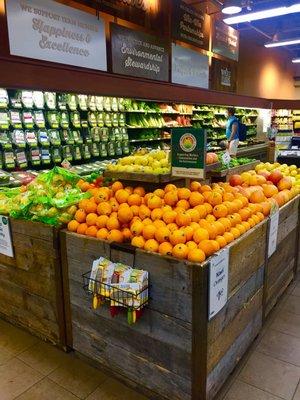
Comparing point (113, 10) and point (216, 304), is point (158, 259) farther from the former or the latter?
point (113, 10)

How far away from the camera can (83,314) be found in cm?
220

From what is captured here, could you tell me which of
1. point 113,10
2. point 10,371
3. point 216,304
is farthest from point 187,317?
point 113,10

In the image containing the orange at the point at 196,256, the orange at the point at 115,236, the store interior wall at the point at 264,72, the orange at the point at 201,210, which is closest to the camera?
the orange at the point at 196,256

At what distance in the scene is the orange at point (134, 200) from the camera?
2201 millimetres

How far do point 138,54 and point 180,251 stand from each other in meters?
4.42

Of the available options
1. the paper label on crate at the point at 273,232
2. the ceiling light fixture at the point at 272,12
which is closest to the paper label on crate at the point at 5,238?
the paper label on crate at the point at 273,232

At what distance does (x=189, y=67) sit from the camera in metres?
6.71

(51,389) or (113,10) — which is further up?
(113,10)

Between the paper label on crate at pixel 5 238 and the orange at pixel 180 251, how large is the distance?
140 cm

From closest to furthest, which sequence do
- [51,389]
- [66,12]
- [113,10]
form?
[51,389]
[66,12]
[113,10]

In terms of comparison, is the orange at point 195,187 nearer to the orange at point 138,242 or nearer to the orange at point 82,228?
the orange at point 138,242


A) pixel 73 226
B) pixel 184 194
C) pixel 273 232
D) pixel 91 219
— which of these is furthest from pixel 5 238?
pixel 273 232

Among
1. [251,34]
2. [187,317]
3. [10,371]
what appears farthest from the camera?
[251,34]

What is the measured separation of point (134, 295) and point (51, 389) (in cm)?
93
